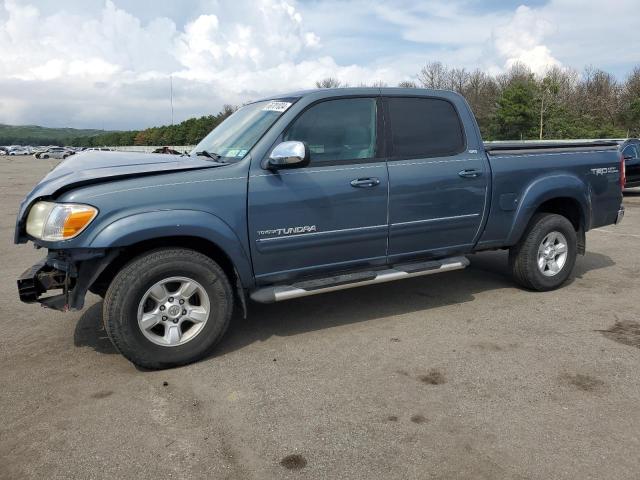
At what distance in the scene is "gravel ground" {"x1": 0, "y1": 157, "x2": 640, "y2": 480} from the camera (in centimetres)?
Result: 275

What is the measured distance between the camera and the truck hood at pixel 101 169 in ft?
12.0

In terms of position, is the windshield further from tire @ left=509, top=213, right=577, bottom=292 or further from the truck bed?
tire @ left=509, top=213, right=577, bottom=292

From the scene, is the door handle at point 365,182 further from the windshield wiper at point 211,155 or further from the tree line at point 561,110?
the tree line at point 561,110

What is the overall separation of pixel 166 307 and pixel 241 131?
1613mm

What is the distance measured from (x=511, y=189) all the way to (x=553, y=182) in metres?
0.54

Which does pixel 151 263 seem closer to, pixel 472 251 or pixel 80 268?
pixel 80 268

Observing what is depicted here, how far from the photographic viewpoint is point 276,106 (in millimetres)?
4457

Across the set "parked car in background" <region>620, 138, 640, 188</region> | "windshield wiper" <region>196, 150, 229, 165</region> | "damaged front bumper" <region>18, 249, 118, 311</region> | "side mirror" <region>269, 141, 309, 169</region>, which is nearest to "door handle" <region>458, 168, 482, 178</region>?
"side mirror" <region>269, 141, 309, 169</region>

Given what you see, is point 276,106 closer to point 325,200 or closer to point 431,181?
point 325,200

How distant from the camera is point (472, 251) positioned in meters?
5.16

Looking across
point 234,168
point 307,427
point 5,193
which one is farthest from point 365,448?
point 5,193

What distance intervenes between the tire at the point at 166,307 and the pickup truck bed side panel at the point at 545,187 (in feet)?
8.48

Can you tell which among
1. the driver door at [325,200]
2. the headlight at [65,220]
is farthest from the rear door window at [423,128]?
the headlight at [65,220]

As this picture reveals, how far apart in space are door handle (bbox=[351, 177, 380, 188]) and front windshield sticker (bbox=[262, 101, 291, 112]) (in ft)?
2.62
